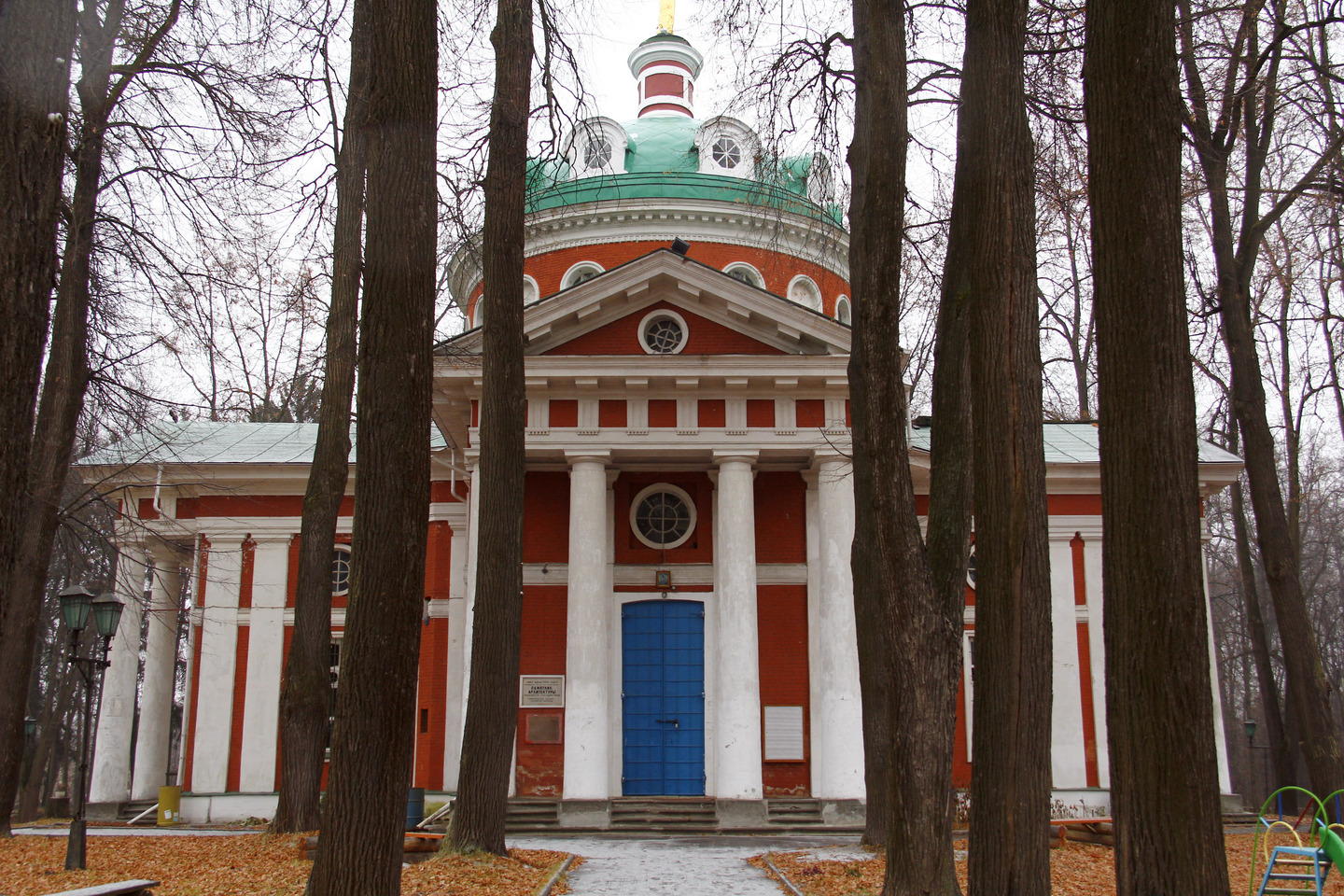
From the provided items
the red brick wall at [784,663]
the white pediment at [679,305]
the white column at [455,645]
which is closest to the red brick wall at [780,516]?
the red brick wall at [784,663]

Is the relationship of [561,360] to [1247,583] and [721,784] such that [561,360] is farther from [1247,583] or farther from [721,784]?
[1247,583]

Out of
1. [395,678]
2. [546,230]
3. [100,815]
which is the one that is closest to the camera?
[395,678]

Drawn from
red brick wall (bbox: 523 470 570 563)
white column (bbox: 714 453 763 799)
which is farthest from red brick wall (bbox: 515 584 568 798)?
white column (bbox: 714 453 763 799)

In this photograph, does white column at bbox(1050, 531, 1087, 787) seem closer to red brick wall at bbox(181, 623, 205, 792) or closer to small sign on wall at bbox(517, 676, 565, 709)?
small sign on wall at bbox(517, 676, 565, 709)

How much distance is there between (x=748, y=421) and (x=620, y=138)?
10245 mm

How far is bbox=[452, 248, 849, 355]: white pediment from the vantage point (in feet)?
58.5

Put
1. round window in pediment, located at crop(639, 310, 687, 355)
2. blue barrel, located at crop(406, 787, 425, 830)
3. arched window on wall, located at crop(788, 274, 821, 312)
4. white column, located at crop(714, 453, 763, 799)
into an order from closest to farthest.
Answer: white column, located at crop(714, 453, 763, 799) < blue barrel, located at crop(406, 787, 425, 830) < round window in pediment, located at crop(639, 310, 687, 355) < arched window on wall, located at crop(788, 274, 821, 312)

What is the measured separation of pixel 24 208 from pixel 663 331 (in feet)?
42.5

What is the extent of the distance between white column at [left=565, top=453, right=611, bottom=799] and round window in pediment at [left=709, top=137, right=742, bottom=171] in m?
10.2

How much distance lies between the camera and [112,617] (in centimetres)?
1318

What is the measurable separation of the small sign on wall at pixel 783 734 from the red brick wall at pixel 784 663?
0.08 metres

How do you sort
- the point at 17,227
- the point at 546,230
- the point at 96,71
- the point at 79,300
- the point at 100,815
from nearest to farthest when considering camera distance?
the point at 17,227, the point at 96,71, the point at 79,300, the point at 100,815, the point at 546,230

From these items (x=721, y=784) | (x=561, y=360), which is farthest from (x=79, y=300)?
(x=721, y=784)

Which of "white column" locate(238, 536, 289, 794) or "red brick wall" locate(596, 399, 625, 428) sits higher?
"red brick wall" locate(596, 399, 625, 428)
